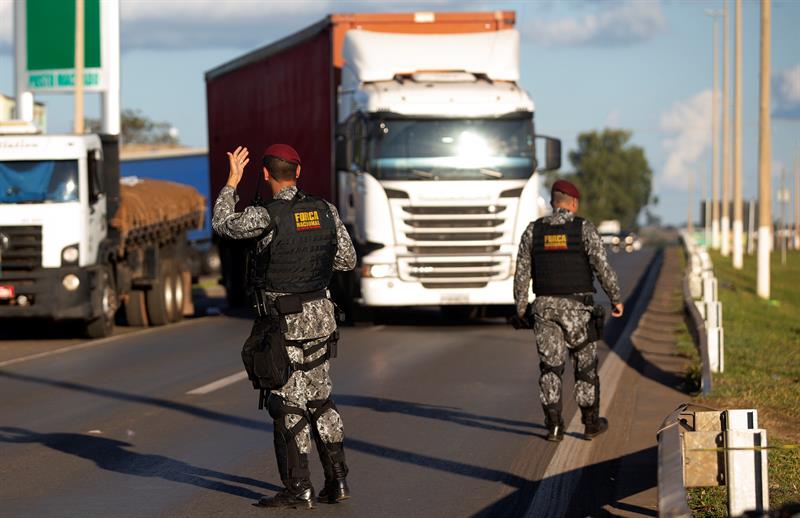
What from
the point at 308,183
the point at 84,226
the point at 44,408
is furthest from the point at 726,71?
the point at 44,408

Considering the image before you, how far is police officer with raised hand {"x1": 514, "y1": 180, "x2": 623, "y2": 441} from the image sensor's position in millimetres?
10102

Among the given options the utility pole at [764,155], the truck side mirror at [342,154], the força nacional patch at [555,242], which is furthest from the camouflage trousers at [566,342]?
the utility pole at [764,155]

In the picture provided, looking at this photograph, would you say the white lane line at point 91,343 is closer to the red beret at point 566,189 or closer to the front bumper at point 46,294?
the front bumper at point 46,294

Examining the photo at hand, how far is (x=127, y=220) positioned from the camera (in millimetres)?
21531

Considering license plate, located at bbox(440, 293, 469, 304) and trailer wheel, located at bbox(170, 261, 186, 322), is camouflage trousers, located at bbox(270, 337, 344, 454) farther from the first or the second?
trailer wheel, located at bbox(170, 261, 186, 322)

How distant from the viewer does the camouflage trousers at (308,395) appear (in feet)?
24.6

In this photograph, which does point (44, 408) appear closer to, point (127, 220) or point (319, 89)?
point (127, 220)

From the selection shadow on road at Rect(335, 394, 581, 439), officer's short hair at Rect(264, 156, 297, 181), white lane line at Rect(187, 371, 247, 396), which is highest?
officer's short hair at Rect(264, 156, 297, 181)

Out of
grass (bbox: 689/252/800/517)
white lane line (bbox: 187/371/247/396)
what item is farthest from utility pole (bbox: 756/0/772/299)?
white lane line (bbox: 187/371/247/396)

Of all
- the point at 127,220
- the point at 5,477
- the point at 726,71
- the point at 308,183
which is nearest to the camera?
the point at 5,477

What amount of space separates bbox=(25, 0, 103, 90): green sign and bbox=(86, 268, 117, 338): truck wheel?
41.5 ft

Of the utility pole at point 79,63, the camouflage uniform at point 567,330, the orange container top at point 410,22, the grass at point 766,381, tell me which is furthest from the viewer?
the utility pole at point 79,63

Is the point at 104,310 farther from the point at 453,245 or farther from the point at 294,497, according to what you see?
the point at 294,497

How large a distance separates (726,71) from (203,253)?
25.3m
